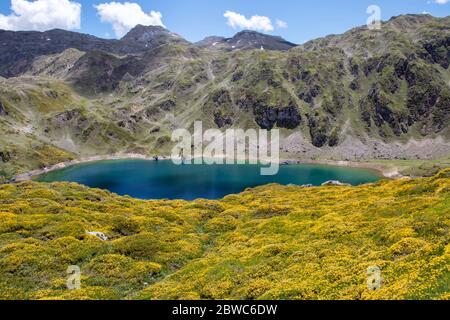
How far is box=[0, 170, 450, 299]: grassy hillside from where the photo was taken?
23.3 meters

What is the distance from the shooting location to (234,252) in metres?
37.5

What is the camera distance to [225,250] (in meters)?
40.5

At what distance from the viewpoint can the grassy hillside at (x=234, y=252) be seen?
23.3 m
